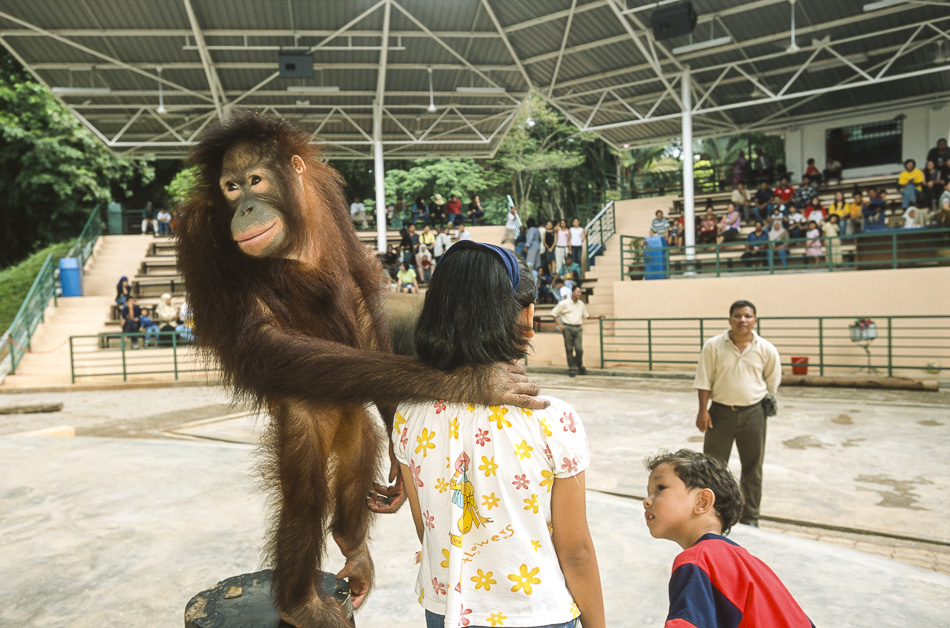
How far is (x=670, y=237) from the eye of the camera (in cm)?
1620

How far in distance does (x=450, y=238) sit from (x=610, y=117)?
212 inches

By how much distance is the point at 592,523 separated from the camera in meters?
3.96

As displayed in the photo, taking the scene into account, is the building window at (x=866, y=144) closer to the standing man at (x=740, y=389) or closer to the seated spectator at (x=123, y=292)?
the standing man at (x=740, y=389)

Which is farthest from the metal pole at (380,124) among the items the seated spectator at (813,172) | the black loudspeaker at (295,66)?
the seated spectator at (813,172)

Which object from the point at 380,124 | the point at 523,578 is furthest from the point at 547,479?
the point at 380,124

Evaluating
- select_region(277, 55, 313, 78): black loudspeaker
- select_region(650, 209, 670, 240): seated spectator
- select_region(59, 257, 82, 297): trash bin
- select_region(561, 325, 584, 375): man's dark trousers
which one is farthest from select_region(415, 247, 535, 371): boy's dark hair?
select_region(59, 257, 82, 297): trash bin

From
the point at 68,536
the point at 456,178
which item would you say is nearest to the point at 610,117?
the point at 456,178

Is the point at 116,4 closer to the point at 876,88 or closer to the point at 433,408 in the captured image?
the point at 433,408

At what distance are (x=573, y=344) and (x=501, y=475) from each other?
1114cm

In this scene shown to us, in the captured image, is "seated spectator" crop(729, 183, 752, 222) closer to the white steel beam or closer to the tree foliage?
the white steel beam

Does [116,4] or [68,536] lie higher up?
[116,4]

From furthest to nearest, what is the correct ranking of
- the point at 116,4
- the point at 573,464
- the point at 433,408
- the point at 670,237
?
1. the point at 670,237
2. the point at 116,4
3. the point at 433,408
4. the point at 573,464

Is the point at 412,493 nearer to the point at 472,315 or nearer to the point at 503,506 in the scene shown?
the point at 503,506

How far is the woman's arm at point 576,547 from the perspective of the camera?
4.83ft
